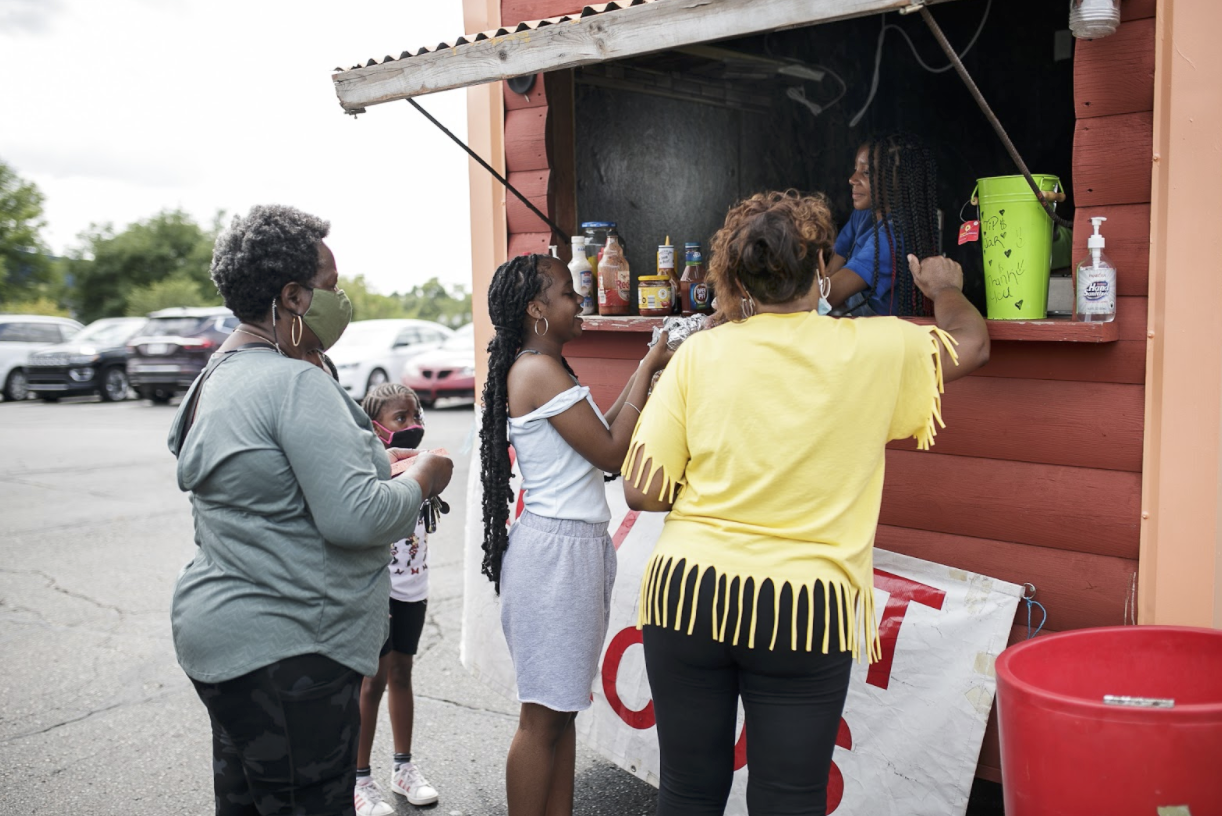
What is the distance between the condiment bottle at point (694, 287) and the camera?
3.47m

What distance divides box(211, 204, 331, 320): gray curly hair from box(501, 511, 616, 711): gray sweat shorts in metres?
0.95

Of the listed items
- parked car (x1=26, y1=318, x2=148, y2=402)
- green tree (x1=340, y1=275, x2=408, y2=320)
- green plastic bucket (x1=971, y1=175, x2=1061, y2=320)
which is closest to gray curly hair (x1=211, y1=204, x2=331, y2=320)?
green plastic bucket (x1=971, y1=175, x2=1061, y2=320)

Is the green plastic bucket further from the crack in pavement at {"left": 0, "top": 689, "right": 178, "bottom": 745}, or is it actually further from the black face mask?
the crack in pavement at {"left": 0, "top": 689, "right": 178, "bottom": 745}

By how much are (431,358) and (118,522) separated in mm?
7816

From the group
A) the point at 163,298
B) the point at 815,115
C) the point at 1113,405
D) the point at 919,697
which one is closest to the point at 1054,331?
the point at 1113,405

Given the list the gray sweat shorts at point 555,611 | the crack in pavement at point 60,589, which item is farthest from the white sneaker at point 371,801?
the crack in pavement at point 60,589

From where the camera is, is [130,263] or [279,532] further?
[130,263]

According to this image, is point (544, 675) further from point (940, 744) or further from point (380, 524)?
point (940, 744)

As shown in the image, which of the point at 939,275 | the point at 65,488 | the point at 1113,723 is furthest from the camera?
the point at 65,488

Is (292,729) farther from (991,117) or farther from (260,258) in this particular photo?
(991,117)

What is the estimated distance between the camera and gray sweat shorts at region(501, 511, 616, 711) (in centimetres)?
267

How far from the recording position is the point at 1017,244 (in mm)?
2736

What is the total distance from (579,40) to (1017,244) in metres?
1.30

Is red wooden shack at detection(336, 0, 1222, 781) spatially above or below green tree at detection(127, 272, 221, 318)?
below
